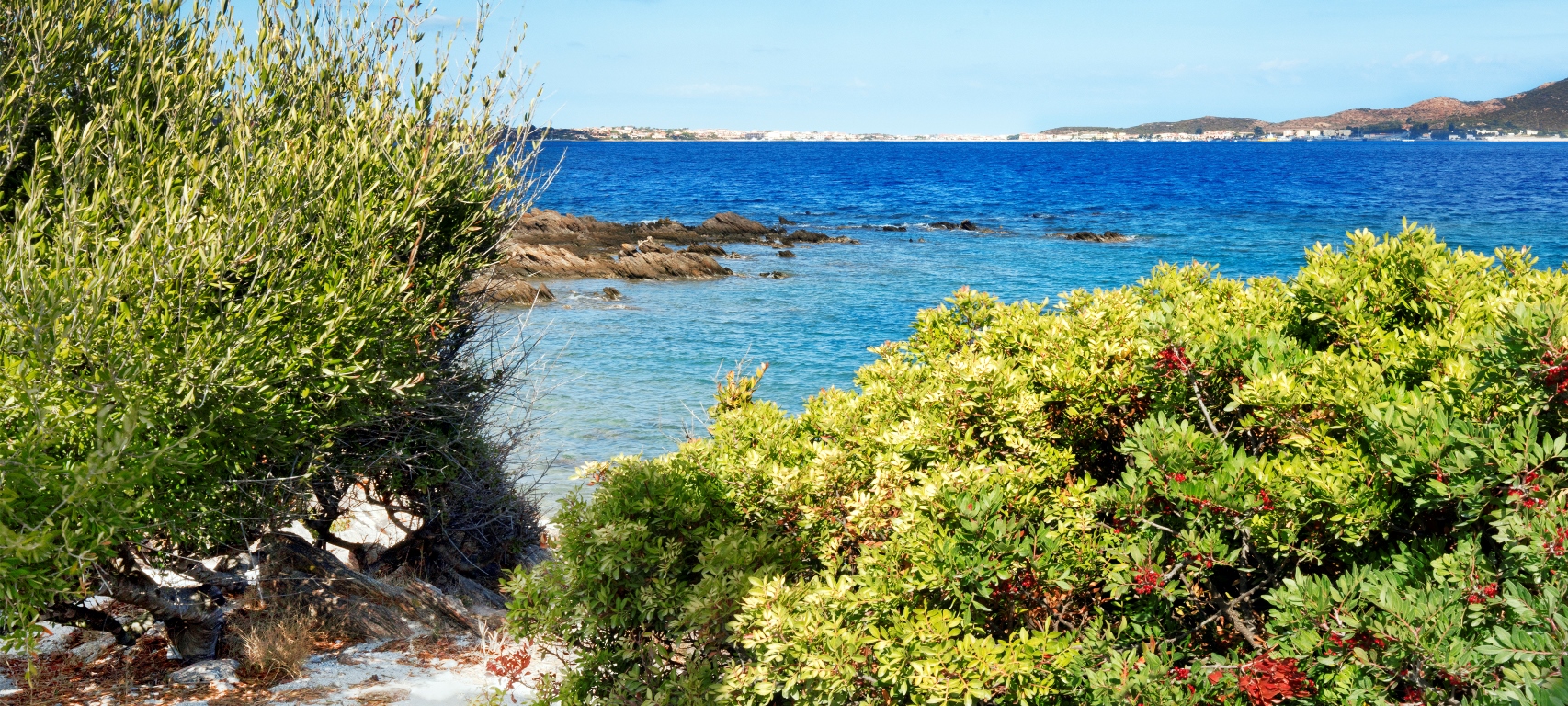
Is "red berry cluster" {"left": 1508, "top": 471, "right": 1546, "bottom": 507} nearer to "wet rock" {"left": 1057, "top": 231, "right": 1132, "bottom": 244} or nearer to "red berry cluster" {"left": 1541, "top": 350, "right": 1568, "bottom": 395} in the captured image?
"red berry cluster" {"left": 1541, "top": 350, "right": 1568, "bottom": 395}

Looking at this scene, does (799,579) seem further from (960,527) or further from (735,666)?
(960,527)

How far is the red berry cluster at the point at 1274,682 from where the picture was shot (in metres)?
3.89

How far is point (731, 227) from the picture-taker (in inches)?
2210

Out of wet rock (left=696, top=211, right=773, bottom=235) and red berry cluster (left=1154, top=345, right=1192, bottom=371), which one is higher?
red berry cluster (left=1154, top=345, right=1192, bottom=371)

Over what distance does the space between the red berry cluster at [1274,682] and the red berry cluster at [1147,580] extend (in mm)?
481

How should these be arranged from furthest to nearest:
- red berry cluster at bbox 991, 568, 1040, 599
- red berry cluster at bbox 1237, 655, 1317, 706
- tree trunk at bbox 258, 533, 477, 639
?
tree trunk at bbox 258, 533, 477, 639
red berry cluster at bbox 991, 568, 1040, 599
red berry cluster at bbox 1237, 655, 1317, 706

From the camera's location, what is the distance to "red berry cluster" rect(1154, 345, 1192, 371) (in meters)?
4.85

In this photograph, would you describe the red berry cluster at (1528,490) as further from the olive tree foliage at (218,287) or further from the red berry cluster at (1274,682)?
the olive tree foliage at (218,287)

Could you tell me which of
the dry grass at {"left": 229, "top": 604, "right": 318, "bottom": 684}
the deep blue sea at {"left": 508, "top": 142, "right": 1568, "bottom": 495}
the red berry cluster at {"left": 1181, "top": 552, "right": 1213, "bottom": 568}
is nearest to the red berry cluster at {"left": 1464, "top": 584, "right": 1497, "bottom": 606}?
the red berry cluster at {"left": 1181, "top": 552, "right": 1213, "bottom": 568}

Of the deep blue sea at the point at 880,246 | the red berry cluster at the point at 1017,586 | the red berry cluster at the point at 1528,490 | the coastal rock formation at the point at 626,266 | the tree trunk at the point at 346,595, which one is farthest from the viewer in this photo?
the coastal rock formation at the point at 626,266

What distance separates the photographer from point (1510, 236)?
52875 millimetres

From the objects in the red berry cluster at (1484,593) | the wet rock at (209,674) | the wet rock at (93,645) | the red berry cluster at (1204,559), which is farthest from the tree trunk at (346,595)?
the red berry cluster at (1484,593)

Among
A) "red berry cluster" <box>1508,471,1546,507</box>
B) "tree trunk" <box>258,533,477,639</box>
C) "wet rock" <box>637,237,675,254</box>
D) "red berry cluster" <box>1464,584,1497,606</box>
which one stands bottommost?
"tree trunk" <box>258,533,477,639</box>

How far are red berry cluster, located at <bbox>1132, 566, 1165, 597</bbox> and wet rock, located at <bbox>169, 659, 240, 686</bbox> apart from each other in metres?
7.56
